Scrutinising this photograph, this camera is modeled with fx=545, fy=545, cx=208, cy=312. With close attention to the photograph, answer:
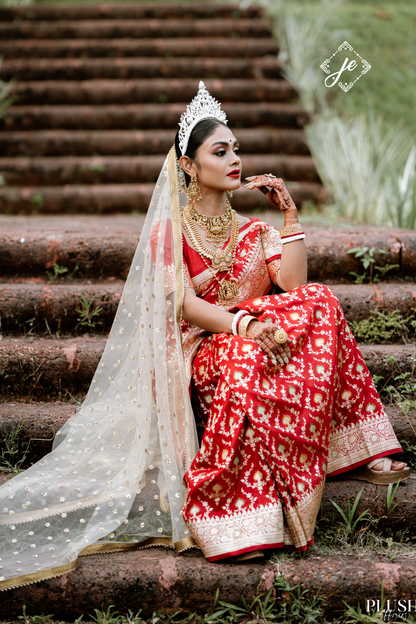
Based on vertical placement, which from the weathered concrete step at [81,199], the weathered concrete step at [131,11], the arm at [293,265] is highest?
the weathered concrete step at [131,11]

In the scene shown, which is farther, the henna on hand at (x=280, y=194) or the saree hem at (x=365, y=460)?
the henna on hand at (x=280, y=194)

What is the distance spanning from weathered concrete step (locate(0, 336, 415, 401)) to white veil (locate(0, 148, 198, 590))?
0.39m

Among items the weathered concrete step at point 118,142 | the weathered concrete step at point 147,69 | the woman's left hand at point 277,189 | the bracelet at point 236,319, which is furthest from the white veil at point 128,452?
the weathered concrete step at point 147,69

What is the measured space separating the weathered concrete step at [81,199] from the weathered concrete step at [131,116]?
0.89 metres

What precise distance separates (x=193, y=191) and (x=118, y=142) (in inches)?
132

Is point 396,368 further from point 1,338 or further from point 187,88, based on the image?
point 187,88

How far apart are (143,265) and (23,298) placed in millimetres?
1050

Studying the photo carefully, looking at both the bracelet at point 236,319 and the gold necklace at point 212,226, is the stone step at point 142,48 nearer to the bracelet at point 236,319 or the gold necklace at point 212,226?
the gold necklace at point 212,226

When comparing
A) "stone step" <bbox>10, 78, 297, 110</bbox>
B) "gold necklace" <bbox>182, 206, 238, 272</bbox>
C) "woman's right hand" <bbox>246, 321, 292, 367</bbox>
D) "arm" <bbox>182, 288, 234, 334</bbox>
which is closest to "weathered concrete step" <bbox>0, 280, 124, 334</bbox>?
"gold necklace" <bbox>182, 206, 238, 272</bbox>

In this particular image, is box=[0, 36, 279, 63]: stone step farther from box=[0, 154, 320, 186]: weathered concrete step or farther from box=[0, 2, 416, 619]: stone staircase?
box=[0, 154, 320, 186]: weathered concrete step

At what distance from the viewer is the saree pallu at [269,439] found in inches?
78.4

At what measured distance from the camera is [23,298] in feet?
10.3

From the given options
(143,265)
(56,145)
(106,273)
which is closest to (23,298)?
(106,273)

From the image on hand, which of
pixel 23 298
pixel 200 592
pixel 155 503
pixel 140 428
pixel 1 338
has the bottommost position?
pixel 200 592
